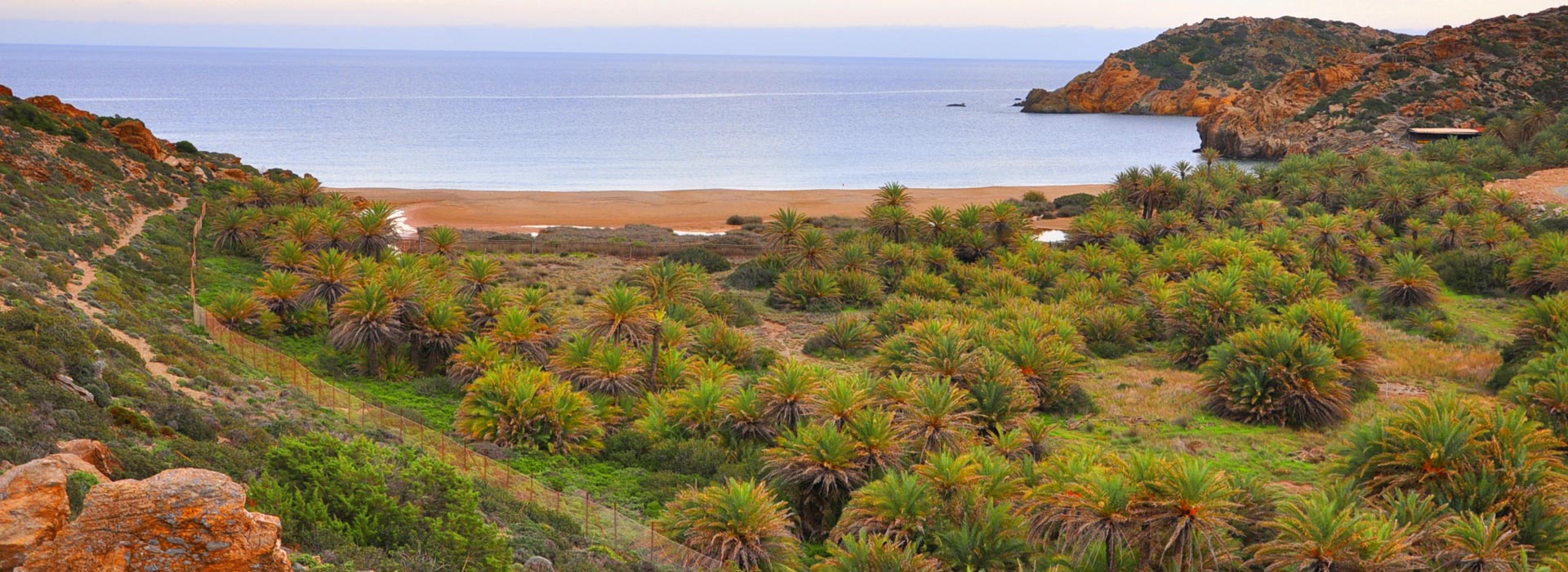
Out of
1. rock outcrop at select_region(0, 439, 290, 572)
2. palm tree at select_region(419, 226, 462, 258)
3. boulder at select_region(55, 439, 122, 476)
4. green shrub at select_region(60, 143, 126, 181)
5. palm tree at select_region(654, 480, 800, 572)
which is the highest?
green shrub at select_region(60, 143, 126, 181)

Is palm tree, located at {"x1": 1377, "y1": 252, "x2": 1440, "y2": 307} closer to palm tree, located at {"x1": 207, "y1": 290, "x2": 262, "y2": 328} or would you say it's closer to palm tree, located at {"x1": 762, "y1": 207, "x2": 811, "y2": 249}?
palm tree, located at {"x1": 762, "y1": 207, "x2": 811, "y2": 249}

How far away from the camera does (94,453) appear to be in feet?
48.9

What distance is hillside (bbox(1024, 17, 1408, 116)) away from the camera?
165 metres

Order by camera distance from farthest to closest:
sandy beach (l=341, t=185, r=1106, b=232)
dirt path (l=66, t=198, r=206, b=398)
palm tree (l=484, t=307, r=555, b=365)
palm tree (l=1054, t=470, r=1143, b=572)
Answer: sandy beach (l=341, t=185, r=1106, b=232), palm tree (l=484, t=307, r=555, b=365), dirt path (l=66, t=198, r=206, b=398), palm tree (l=1054, t=470, r=1143, b=572)

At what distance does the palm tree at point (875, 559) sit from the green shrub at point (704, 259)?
109 ft

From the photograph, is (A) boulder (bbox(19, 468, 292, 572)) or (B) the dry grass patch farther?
(B) the dry grass patch

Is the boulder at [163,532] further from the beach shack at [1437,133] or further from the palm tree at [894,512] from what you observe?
the beach shack at [1437,133]

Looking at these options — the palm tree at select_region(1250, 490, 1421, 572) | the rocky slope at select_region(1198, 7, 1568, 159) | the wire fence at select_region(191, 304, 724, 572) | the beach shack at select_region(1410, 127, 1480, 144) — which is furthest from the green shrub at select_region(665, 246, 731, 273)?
the beach shack at select_region(1410, 127, 1480, 144)

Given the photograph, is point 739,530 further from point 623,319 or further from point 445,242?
point 445,242

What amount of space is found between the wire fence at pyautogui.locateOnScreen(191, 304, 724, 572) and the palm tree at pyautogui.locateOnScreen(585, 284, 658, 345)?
5.57 metres

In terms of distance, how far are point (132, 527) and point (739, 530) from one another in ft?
32.2

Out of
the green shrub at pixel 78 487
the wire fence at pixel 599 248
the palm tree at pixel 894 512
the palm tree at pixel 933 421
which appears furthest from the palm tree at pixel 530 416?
the wire fence at pixel 599 248

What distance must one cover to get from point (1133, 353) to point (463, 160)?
3023 inches

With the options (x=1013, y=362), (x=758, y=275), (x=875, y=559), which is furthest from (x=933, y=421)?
(x=758, y=275)
